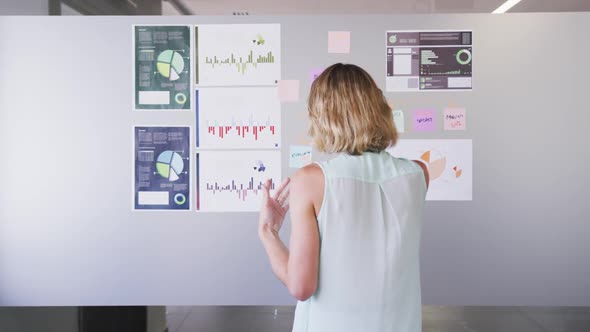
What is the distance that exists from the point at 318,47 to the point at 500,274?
145 centimetres

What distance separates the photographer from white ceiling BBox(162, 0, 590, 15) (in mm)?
2541

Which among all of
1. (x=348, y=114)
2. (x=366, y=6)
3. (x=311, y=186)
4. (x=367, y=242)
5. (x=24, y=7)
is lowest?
(x=367, y=242)

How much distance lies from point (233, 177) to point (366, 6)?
1.26 metres

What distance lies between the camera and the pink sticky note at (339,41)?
7.34 feet

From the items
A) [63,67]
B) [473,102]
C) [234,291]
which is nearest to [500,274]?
[473,102]

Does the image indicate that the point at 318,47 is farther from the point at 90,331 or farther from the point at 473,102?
the point at 90,331

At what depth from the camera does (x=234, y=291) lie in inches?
91.4

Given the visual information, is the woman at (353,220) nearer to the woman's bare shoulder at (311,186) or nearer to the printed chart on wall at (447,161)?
the woman's bare shoulder at (311,186)

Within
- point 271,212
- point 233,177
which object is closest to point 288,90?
point 233,177

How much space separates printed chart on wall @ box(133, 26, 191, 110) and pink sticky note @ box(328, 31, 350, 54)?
2.32 ft

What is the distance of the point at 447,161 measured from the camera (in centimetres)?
226

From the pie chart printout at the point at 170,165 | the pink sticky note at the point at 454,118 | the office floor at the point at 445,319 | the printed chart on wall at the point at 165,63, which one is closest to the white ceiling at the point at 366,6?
the printed chart on wall at the point at 165,63

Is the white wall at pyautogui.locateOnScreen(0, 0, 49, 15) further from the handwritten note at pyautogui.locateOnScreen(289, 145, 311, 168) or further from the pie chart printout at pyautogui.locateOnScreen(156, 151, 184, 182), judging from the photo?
the handwritten note at pyautogui.locateOnScreen(289, 145, 311, 168)

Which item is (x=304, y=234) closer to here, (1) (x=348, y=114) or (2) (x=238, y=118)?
(1) (x=348, y=114)
